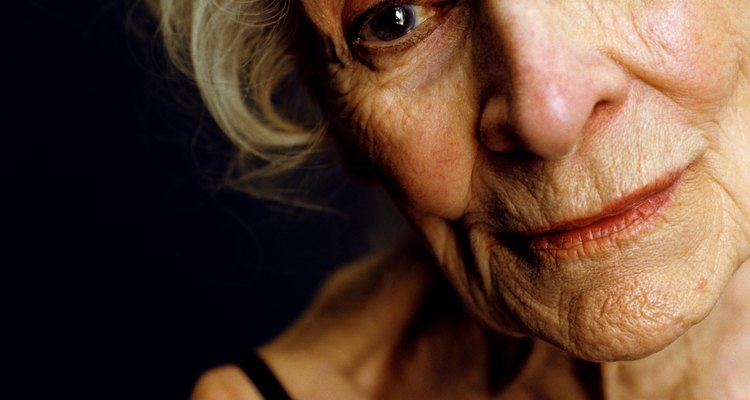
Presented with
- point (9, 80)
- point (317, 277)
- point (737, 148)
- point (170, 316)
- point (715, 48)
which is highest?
point (9, 80)

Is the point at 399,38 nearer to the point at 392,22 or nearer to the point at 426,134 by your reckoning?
the point at 392,22

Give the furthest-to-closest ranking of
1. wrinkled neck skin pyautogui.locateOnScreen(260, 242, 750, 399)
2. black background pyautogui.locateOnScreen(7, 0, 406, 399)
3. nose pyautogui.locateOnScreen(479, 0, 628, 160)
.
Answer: black background pyautogui.locateOnScreen(7, 0, 406, 399), wrinkled neck skin pyautogui.locateOnScreen(260, 242, 750, 399), nose pyautogui.locateOnScreen(479, 0, 628, 160)

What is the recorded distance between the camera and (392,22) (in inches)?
57.6

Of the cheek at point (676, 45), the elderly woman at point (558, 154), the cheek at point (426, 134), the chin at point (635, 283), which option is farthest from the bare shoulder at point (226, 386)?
the cheek at point (676, 45)

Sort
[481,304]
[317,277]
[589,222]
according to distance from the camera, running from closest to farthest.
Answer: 1. [589,222]
2. [481,304]
3. [317,277]

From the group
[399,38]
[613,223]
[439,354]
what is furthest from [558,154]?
[439,354]

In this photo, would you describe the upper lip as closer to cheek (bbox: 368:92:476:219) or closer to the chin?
the chin

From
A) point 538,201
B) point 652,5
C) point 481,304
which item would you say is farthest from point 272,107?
point 652,5

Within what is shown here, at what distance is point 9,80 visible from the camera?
102 inches

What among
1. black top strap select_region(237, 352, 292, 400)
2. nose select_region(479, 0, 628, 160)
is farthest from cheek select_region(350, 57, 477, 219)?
black top strap select_region(237, 352, 292, 400)

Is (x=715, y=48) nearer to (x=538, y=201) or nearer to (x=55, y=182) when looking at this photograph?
(x=538, y=201)

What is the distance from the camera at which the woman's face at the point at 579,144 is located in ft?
4.02

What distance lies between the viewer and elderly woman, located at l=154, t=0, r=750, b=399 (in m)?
1.24

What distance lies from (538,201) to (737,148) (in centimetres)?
30
